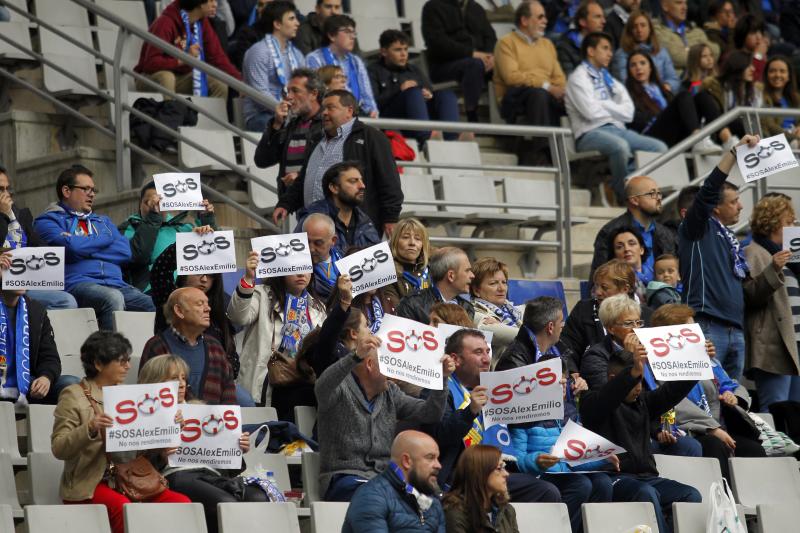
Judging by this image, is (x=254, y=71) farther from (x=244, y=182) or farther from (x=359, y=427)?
(x=359, y=427)

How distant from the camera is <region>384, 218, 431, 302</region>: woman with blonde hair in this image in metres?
10.0

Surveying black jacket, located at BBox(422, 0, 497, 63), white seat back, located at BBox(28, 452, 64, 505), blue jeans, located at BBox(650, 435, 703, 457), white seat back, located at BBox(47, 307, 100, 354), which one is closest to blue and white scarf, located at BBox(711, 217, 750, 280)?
blue jeans, located at BBox(650, 435, 703, 457)

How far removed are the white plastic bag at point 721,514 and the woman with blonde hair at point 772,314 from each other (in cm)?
249

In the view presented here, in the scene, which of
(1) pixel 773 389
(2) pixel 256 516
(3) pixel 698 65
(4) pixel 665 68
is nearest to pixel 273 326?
(2) pixel 256 516

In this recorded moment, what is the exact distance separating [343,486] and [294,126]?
3.61 m

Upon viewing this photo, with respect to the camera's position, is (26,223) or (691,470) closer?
(691,470)

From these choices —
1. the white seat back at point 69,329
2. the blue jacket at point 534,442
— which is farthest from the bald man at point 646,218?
the white seat back at point 69,329

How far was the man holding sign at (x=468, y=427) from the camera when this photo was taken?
334 inches

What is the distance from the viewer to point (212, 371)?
880cm

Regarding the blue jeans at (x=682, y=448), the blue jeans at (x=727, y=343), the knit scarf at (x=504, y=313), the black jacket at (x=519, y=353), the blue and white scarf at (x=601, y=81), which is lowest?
the blue jeans at (x=682, y=448)

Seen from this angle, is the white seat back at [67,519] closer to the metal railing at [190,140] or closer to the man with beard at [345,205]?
the man with beard at [345,205]

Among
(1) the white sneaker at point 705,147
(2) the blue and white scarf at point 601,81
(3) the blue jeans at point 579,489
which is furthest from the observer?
(1) the white sneaker at point 705,147

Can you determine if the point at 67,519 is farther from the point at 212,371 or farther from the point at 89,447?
the point at 212,371

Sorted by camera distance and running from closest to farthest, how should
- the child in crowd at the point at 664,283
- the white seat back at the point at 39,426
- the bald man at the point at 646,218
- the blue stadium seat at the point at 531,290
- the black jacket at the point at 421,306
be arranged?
the white seat back at the point at 39,426 < the black jacket at the point at 421,306 < the child in crowd at the point at 664,283 < the bald man at the point at 646,218 < the blue stadium seat at the point at 531,290
